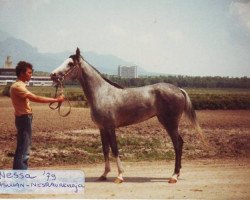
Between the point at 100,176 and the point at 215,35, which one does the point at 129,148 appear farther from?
the point at 215,35

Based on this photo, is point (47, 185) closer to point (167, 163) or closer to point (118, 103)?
point (118, 103)

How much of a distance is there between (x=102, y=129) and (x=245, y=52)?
3262 millimetres

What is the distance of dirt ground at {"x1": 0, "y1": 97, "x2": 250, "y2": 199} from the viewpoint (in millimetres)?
6426

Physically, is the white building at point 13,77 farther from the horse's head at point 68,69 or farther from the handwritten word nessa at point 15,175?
the handwritten word nessa at point 15,175

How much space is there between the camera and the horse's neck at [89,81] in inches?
279

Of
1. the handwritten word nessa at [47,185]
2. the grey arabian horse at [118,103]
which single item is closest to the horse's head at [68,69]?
the grey arabian horse at [118,103]

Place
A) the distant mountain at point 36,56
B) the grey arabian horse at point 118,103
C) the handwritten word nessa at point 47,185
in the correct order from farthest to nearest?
the distant mountain at point 36,56 → the grey arabian horse at point 118,103 → the handwritten word nessa at point 47,185

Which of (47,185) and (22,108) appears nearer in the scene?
(22,108)

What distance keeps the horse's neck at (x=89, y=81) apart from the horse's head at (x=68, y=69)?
0.55ft

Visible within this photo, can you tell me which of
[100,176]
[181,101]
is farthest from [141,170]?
[181,101]

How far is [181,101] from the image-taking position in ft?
24.0

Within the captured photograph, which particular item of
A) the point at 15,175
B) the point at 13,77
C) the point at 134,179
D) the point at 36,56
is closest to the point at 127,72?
the point at 36,56

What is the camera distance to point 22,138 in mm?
6020

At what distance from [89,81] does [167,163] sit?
3090mm
